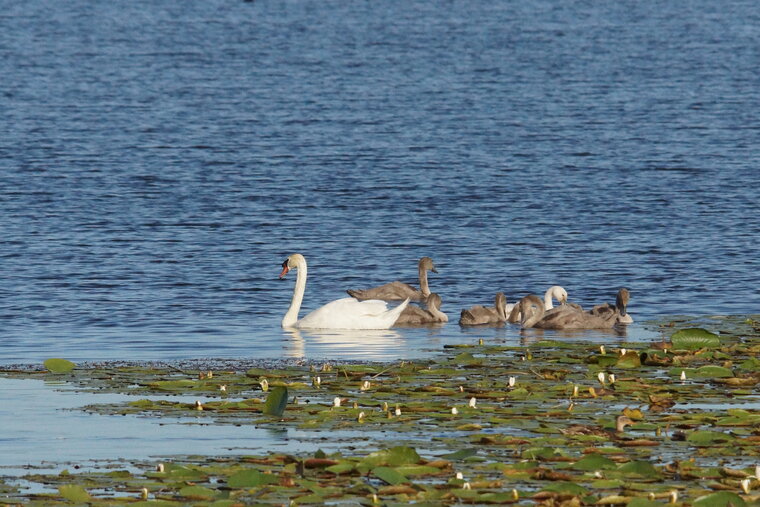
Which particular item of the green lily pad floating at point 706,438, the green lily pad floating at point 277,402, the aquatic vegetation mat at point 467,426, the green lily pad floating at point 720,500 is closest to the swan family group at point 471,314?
the aquatic vegetation mat at point 467,426

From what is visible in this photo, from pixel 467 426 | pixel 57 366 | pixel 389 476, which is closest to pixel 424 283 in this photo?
pixel 57 366

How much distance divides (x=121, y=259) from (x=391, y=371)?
12.7 m

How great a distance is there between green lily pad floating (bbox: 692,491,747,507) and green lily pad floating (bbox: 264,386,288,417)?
444cm

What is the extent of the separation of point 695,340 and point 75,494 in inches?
350

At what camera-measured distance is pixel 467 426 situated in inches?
535

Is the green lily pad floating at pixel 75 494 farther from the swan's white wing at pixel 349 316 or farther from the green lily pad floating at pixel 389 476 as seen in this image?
the swan's white wing at pixel 349 316

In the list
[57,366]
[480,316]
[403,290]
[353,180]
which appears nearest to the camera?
[57,366]

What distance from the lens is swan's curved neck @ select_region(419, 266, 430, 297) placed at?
25.2 metres

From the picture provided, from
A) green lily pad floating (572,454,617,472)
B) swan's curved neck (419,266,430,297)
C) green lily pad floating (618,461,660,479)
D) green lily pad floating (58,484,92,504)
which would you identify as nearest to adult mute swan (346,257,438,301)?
swan's curved neck (419,266,430,297)

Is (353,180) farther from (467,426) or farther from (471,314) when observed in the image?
(467,426)

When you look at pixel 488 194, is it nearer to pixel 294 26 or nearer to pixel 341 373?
pixel 341 373

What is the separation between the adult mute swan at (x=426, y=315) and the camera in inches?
891

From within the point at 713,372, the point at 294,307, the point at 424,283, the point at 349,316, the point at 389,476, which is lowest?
the point at 389,476

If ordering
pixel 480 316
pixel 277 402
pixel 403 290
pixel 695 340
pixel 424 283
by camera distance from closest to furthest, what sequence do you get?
pixel 277 402 < pixel 695 340 < pixel 480 316 < pixel 403 290 < pixel 424 283
